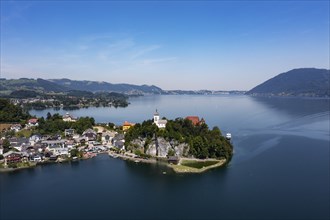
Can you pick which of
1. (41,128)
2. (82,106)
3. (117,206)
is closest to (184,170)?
(117,206)

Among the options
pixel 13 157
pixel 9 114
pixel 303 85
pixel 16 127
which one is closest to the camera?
pixel 13 157

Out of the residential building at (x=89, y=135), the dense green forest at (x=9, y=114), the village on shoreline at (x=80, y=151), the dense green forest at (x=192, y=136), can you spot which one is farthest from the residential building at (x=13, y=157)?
the dense green forest at (x=9, y=114)

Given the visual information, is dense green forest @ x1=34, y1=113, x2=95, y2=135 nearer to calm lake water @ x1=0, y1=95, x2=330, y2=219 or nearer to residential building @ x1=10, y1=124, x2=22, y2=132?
residential building @ x1=10, y1=124, x2=22, y2=132

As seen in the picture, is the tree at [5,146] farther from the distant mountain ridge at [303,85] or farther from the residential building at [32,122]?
the distant mountain ridge at [303,85]

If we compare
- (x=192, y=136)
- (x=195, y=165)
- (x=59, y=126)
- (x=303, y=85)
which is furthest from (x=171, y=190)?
(x=303, y=85)

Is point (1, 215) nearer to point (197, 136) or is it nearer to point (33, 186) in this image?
point (33, 186)

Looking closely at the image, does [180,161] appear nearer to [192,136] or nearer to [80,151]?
[192,136]
